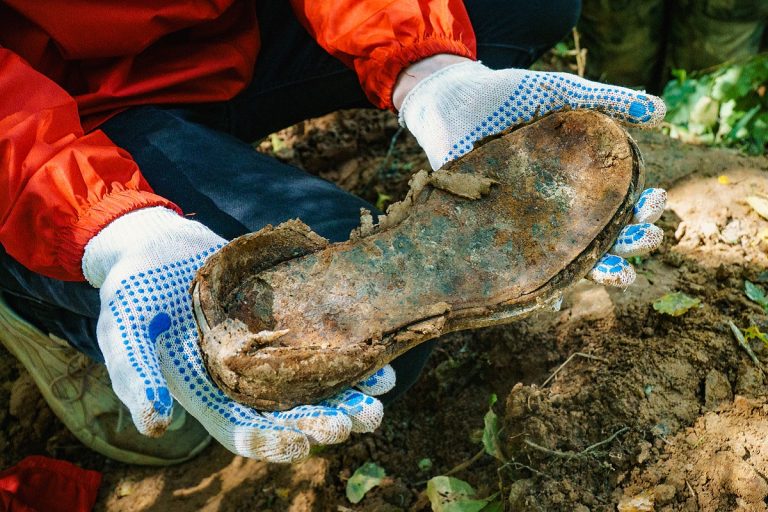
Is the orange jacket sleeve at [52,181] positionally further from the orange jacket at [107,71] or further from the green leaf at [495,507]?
the green leaf at [495,507]

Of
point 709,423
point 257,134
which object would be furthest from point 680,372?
point 257,134

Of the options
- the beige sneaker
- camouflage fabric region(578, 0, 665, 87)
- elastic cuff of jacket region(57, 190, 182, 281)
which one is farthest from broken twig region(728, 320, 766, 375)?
camouflage fabric region(578, 0, 665, 87)

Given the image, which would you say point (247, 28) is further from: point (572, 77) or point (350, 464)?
point (350, 464)

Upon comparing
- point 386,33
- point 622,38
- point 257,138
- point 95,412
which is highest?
point 386,33

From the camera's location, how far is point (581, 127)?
1.42 metres

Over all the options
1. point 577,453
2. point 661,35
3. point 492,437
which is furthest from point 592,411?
point 661,35

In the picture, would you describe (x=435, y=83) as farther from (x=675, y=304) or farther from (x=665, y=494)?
(x=665, y=494)

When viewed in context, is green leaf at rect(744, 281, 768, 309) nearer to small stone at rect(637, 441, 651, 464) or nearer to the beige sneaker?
small stone at rect(637, 441, 651, 464)

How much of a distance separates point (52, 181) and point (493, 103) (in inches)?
36.9

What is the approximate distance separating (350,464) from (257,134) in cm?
99

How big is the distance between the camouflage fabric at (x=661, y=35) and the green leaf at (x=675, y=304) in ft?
5.78

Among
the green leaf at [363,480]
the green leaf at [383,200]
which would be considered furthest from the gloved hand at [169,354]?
the green leaf at [383,200]

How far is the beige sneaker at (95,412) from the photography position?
195 centimetres

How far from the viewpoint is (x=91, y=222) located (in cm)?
127
